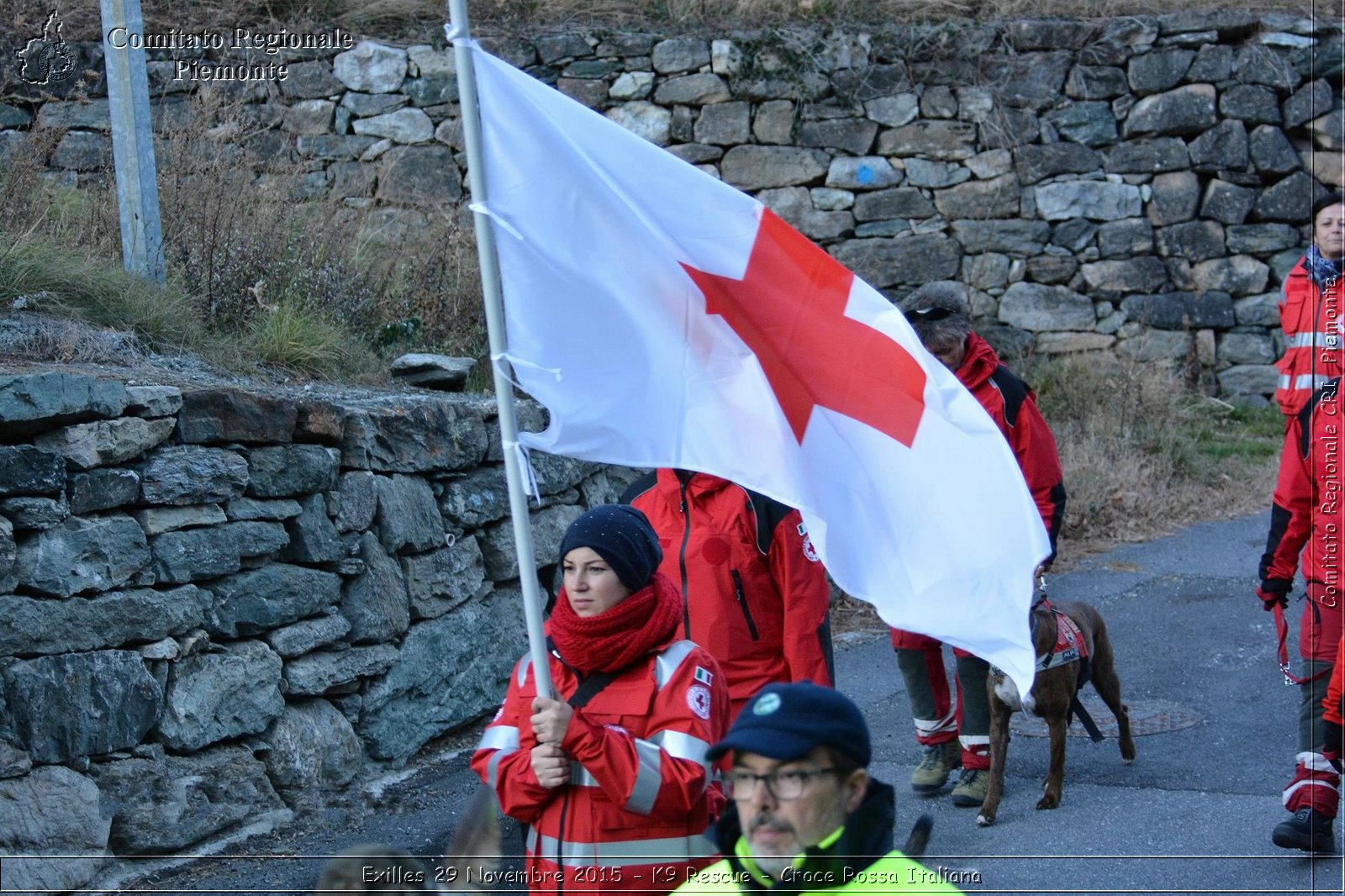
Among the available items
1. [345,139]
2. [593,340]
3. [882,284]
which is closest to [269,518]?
[593,340]

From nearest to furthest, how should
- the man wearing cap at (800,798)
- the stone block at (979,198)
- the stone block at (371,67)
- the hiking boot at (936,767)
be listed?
the man wearing cap at (800,798) < the hiking boot at (936,767) < the stone block at (371,67) < the stone block at (979,198)

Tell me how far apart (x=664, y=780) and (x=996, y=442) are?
42.1 inches

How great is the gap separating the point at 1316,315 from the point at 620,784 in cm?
336

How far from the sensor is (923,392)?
3.09 metres

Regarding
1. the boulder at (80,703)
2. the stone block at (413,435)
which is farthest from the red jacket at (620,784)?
the stone block at (413,435)

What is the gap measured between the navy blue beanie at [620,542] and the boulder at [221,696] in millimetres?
1987

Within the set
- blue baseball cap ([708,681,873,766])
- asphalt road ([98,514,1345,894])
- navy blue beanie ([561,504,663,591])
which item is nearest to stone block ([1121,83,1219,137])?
asphalt road ([98,514,1345,894])

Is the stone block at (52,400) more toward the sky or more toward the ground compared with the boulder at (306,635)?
more toward the sky

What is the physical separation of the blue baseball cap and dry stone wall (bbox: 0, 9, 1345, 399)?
9.63 metres

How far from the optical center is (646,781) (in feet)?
9.05

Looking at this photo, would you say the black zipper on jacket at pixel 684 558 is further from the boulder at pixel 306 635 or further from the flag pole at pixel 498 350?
the boulder at pixel 306 635

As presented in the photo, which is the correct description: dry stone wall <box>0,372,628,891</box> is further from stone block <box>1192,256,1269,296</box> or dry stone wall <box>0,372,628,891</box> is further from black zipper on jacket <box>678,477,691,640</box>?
stone block <box>1192,256,1269,296</box>

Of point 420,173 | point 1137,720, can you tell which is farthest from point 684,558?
point 420,173

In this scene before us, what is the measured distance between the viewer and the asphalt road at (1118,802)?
4.41m
